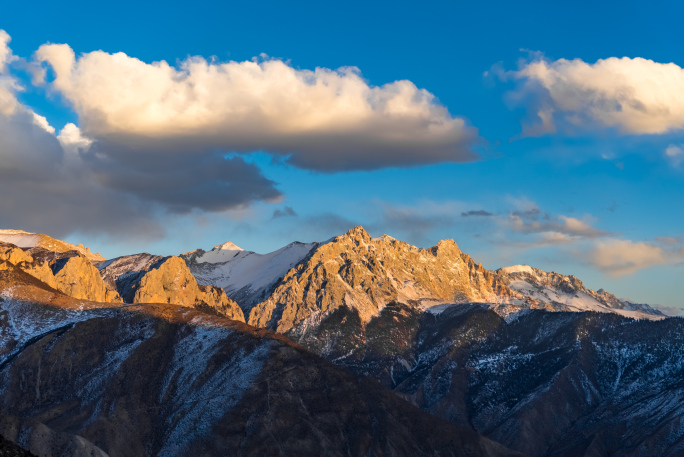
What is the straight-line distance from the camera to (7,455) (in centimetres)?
13288
